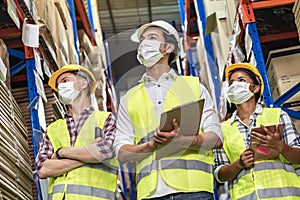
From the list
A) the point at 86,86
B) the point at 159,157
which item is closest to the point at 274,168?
the point at 159,157

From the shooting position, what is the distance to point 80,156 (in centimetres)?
326

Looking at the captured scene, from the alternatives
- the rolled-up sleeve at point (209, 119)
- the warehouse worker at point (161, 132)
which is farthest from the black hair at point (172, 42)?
the rolled-up sleeve at point (209, 119)

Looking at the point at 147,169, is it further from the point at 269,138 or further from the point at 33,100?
the point at 33,100

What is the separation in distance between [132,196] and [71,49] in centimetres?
248

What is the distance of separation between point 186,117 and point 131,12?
1073 centimetres

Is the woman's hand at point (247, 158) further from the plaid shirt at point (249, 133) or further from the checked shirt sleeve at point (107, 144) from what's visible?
the checked shirt sleeve at point (107, 144)

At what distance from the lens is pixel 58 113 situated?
19.1 feet

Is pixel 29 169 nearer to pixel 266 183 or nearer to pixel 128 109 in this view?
pixel 128 109

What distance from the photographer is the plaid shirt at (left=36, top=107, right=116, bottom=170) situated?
3254 millimetres

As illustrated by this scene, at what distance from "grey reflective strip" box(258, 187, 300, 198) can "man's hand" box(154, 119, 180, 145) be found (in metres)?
0.72

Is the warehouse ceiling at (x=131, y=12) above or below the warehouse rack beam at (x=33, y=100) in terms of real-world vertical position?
above

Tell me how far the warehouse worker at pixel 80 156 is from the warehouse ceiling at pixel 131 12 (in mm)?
9461

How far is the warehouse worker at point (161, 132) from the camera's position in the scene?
114 inches

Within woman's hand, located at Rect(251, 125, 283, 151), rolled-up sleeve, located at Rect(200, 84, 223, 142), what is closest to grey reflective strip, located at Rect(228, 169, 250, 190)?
woman's hand, located at Rect(251, 125, 283, 151)
